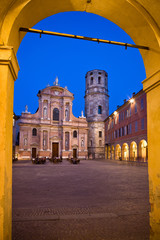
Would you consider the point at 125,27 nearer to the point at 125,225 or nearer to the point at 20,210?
the point at 125,225

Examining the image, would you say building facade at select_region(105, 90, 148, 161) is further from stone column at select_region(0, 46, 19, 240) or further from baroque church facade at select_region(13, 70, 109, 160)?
stone column at select_region(0, 46, 19, 240)

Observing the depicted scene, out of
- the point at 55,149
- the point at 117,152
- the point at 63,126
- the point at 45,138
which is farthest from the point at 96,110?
the point at 117,152

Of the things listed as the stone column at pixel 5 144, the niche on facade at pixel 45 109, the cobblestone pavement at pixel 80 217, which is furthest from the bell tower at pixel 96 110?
the stone column at pixel 5 144

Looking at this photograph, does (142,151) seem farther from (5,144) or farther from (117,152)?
(5,144)

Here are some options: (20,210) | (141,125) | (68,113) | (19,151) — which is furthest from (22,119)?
(20,210)

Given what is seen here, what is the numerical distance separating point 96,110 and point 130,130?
2156 cm

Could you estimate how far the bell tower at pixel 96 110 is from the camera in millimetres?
50647

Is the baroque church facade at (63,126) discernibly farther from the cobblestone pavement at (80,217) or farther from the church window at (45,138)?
the cobblestone pavement at (80,217)

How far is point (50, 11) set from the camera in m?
3.99

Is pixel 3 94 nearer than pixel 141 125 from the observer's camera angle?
Yes

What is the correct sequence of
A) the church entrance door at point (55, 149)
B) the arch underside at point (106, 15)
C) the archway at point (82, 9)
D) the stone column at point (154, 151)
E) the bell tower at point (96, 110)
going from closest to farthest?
the archway at point (82, 9), the arch underside at point (106, 15), the stone column at point (154, 151), the church entrance door at point (55, 149), the bell tower at point (96, 110)

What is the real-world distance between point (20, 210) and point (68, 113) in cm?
4355

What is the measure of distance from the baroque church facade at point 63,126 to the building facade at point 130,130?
7729 millimetres

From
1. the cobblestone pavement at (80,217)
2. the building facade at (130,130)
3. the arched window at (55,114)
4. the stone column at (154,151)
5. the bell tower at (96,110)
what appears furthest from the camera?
the bell tower at (96,110)
